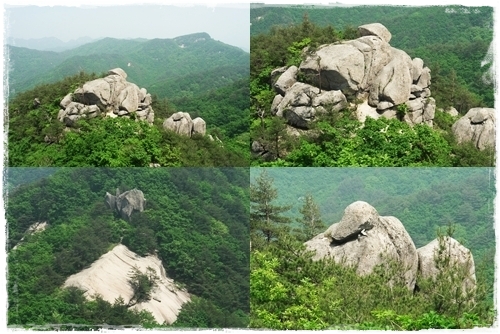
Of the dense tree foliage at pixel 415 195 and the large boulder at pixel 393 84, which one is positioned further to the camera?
the large boulder at pixel 393 84

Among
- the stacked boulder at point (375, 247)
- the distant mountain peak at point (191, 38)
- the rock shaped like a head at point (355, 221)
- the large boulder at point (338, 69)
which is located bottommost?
the stacked boulder at point (375, 247)

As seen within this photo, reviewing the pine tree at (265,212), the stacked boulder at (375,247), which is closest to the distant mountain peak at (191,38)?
the pine tree at (265,212)

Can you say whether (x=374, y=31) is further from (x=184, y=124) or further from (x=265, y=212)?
(x=265, y=212)

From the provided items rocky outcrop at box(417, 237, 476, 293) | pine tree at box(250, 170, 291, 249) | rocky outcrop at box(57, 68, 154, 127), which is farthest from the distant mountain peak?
rocky outcrop at box(417, 237, 476, 293)

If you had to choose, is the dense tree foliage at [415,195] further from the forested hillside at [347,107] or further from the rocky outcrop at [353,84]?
the rocky outcrop at [353,84]

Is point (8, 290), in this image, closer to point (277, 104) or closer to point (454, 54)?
point (277, 104)

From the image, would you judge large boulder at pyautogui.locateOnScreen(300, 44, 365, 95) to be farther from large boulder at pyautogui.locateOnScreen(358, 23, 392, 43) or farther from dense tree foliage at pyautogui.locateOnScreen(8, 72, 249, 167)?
dense tree foliage at pyautogui.locateOnScreen(8, 72, 249, 167)
